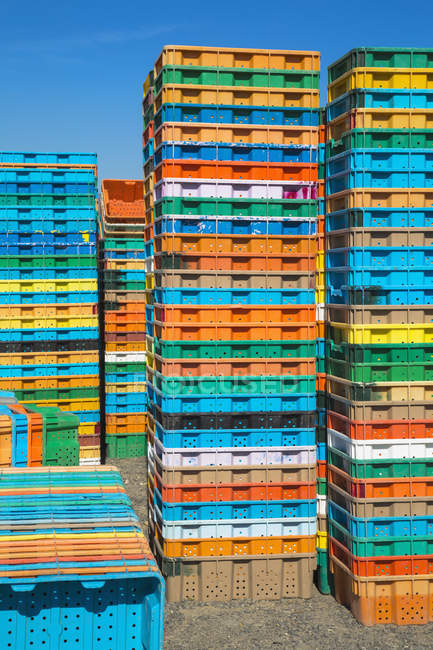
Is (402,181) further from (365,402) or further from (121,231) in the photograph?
(121,231)

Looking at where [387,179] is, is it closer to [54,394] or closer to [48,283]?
[48,283]

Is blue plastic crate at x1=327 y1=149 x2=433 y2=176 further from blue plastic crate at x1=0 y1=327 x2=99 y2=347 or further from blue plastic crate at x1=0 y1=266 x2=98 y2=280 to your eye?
blue plastic crate at x1=0 y1=327 x2=99 y2=347

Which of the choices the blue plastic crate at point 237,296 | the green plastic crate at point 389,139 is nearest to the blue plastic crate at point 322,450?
the blue plastic crate at point 237,296

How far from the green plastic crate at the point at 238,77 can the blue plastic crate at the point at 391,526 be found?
5.86 m

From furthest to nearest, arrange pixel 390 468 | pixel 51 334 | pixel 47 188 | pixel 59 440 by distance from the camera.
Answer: pixel 51 334 < pixel 47 188 < pixel 59 440 < pixel 390 468

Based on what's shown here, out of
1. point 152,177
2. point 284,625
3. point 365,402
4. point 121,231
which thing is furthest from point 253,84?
point 121,231

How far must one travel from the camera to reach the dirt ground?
8695 mm

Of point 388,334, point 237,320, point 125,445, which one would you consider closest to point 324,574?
point 388,334

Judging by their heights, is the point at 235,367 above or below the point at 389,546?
above

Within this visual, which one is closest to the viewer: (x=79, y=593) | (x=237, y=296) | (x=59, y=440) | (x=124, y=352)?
(x=79, y=593)

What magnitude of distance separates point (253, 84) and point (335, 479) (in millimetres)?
5527

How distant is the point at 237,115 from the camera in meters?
10.0

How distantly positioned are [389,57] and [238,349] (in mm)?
4297

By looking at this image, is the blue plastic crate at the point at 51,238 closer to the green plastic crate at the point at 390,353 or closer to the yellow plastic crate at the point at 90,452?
the yellow plastic crate at the point at 90,452
